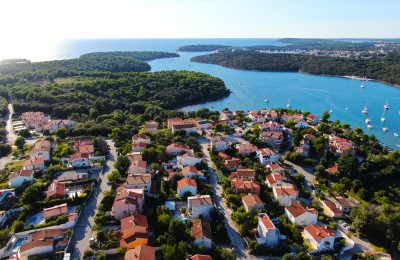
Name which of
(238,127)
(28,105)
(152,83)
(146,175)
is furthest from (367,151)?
(28,105)

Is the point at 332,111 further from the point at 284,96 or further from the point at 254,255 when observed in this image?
the point at 254,255

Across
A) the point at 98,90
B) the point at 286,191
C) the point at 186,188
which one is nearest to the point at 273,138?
the point at 286,191

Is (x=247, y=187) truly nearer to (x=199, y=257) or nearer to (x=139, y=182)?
(x=139, y=182)

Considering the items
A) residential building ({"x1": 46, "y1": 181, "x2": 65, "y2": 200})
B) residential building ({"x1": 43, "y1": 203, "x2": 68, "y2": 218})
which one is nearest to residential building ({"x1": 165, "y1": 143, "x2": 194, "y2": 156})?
residential building ({"x1": 46, "y1": 181, "x2": 65, "y2": 200})

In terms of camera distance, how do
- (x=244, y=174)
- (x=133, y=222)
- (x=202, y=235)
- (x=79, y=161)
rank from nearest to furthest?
1. (x=202, y=235)
2. (x=133, y=222)
3. (x=244, y=174)
4. (x=79, y=161)

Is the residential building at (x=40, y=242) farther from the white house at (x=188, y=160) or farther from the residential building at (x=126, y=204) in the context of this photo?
the white house at (x=188, y=160)

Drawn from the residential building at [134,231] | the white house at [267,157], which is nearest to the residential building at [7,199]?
the residential building at [134,231]
